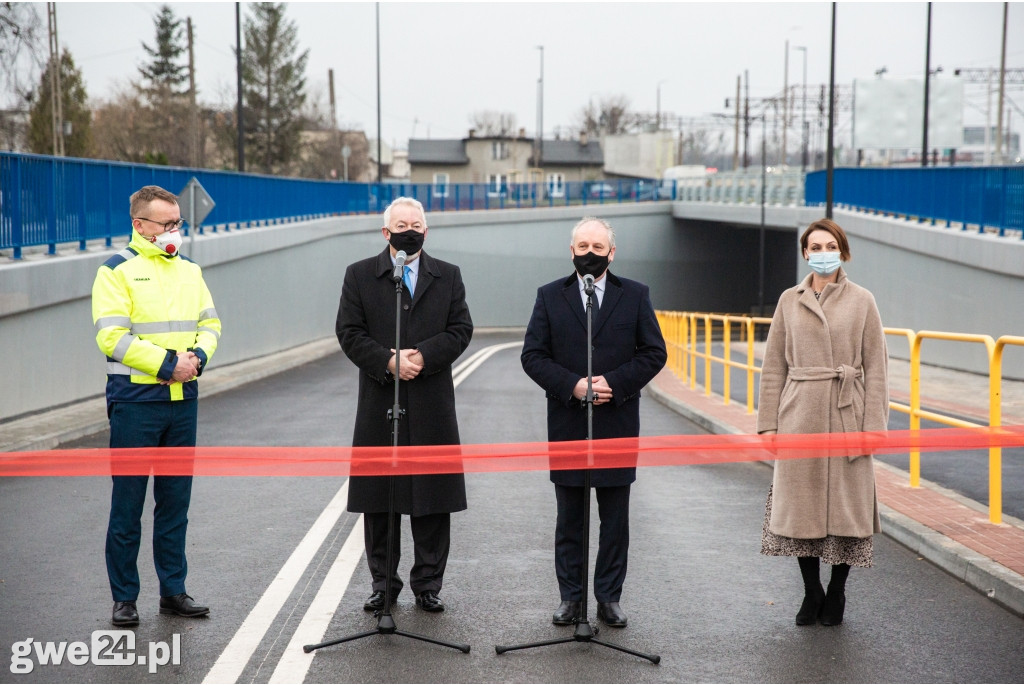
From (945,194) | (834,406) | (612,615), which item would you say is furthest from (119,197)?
(945,194)

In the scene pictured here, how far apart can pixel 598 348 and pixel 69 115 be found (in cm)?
5276

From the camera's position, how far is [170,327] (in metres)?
5.58

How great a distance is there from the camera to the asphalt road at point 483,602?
489cm

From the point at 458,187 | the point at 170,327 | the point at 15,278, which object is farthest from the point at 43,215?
the point at 458,187

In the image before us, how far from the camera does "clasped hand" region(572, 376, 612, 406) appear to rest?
534cm

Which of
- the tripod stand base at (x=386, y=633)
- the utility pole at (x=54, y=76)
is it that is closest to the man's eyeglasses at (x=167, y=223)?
the tripod stand base at (x=386, y=633)

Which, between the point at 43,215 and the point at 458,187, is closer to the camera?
the point at 43,215

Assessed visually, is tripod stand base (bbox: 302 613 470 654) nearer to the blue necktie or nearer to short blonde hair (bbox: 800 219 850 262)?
the blue necktie

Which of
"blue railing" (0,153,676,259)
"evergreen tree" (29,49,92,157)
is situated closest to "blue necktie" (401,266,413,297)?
"blue railing" (0,153,676,259)

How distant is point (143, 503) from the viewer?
18.3 feet

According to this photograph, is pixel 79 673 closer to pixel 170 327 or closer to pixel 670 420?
pixel 170 327

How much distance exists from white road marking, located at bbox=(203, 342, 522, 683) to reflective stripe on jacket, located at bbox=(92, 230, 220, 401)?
1.17 m

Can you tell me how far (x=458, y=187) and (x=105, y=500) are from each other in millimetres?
43261

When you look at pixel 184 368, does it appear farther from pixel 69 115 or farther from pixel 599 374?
pixel 69 115
